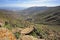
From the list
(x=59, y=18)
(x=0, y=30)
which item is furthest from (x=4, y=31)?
(x=59, y=18)

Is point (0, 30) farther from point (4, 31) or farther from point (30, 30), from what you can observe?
point (30, 30)

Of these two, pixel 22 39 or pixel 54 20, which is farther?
pixel 54 20

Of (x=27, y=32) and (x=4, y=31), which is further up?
(x=4, y=31)

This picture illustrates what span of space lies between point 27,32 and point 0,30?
3.31 m

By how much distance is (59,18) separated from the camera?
103 meters

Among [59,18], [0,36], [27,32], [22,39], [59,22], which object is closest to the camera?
[0,36]

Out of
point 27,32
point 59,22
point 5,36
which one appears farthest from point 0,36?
point 59,22

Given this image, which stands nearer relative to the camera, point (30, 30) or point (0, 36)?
point (0, 36)

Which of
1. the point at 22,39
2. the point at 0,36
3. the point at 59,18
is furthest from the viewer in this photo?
the point at 59,18

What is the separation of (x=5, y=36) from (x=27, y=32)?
3481 mm

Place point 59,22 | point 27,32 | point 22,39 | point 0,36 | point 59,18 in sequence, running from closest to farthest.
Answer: point 0,36 < point 22,39 < point 27,32 < point 59,22 < point 59,18

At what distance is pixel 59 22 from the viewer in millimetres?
96500

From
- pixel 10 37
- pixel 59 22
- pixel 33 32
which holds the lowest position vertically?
pixel 59 22

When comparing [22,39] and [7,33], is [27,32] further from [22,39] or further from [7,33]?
[7,33]
